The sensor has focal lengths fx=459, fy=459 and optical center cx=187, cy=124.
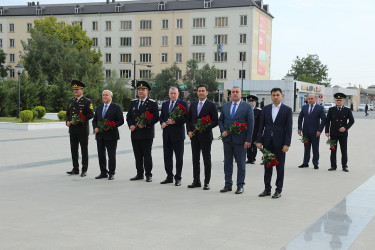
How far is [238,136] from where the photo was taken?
808cm

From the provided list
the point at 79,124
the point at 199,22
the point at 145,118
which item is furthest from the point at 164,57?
the point at 145,118

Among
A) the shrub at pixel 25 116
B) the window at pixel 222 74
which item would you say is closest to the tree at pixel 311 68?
the window at pixel 222 74

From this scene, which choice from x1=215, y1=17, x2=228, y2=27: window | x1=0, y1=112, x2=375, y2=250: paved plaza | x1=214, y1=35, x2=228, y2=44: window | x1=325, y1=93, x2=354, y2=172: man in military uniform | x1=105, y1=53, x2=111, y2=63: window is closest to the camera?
x1=0, y1=112, x2=375, y2=250: paved plaza

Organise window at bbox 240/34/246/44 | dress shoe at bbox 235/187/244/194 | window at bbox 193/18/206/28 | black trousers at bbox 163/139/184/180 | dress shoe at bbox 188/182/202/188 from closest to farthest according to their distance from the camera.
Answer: dress shoe at bbox 235/187/244/194
dress shoe at bbox 188/182/202/188
black trousers at bbox 163/139/184/180
window at bbox 240/34/246/44
window at bbox 193/18/206/28

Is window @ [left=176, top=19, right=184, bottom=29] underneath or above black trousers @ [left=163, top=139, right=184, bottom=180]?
above

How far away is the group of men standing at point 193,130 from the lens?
7.84m

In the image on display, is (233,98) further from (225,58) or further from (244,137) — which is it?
(225,58)

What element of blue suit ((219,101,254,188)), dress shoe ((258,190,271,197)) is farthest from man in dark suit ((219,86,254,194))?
dress shoe ((258,190,271,197))

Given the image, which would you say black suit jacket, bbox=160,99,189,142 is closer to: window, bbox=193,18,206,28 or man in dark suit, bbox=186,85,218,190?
man in dark suit, bbox=186,85,218,190

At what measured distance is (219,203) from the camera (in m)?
7.22

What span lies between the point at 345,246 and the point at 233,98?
143 inches

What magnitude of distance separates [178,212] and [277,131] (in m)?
2.35

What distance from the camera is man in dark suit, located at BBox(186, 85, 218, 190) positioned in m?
8.42

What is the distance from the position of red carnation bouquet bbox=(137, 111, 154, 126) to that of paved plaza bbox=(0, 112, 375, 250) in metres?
1.19
